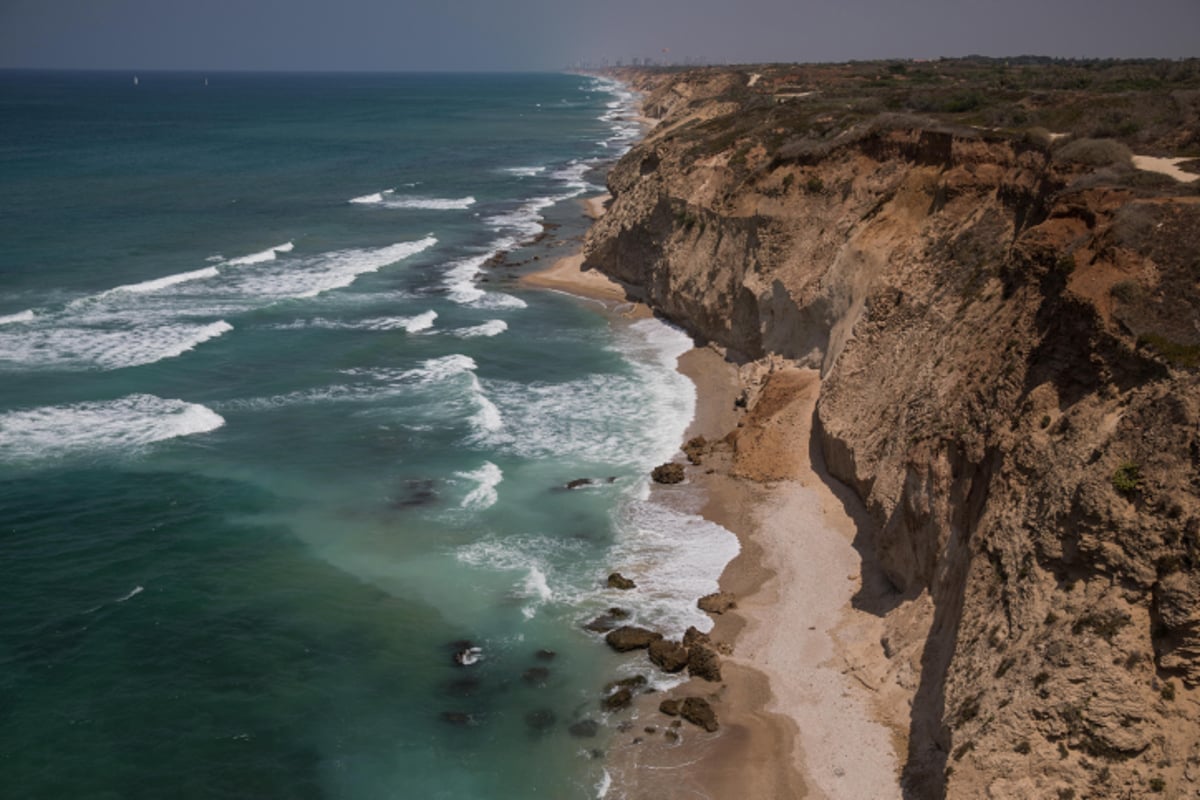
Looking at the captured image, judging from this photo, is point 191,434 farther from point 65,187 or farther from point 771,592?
point 65,187

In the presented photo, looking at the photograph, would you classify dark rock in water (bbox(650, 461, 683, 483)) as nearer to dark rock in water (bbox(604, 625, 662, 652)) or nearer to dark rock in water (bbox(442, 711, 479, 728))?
dark rock in water (bbox(604, 625, 662, 652))

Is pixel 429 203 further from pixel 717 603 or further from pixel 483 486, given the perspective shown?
pixel 717 603

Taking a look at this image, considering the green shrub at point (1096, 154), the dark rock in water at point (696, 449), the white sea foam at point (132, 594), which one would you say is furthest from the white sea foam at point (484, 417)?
the green shrub at point (1096, 154)

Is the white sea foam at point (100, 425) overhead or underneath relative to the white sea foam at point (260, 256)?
underneath

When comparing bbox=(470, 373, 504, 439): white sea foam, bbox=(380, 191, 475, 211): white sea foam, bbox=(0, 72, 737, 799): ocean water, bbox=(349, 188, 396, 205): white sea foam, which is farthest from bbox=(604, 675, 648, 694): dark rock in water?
bbox=(349, 188, 396, 205): white sea foam

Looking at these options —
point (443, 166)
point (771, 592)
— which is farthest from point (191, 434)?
point (443, 166)

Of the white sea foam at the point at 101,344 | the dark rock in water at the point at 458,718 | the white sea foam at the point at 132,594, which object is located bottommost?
the dark rock in water at the point at 458,718

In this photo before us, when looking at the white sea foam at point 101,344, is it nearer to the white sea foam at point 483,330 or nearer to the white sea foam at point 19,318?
the white sea foam at point 19,318

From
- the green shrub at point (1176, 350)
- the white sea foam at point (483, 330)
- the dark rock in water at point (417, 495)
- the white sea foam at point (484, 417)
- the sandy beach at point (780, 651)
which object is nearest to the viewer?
the green shrub at point (1176, 350)
